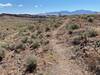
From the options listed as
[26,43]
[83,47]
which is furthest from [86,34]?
[26,43]

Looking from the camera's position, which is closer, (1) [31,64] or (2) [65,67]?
(2) [65,67]

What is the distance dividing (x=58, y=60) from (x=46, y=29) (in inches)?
726

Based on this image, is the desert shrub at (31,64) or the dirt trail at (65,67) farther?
the desert shrub at (31,64)

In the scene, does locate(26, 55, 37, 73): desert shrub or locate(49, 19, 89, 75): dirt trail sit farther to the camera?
locate(26, 55, 37, 73): desert shrub

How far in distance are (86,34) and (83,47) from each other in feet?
10.1

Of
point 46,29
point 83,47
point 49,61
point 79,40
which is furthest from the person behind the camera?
point 46,29

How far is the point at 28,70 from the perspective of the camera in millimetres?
13828

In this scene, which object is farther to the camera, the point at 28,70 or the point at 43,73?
the point at 28,70

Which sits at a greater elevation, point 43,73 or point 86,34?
point 86,34

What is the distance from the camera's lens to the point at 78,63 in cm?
1391

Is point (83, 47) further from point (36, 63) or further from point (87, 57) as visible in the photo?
point (36, 63)

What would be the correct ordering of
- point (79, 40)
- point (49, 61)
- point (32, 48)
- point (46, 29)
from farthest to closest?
point (46, 29), point (32, 48), point (79, 40), point (49, 61)

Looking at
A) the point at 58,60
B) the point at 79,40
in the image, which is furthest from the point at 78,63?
the point at 79,40

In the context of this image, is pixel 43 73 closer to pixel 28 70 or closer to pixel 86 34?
pixel 28 70
